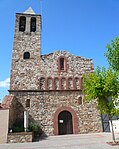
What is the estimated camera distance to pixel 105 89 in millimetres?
11141

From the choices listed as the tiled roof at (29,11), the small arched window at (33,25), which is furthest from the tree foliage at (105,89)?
the tiled roof at (29,11)

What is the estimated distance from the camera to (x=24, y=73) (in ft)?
59.2

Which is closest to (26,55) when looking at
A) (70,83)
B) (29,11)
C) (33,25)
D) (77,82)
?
(33,25)

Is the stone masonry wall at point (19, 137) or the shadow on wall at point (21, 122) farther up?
the shadow on wall at point (21, 122)

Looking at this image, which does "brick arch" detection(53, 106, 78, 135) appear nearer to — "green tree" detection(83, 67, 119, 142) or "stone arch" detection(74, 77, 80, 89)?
"stone arch" detection(74, 77, 80, 89)

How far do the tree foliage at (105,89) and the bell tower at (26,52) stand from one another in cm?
798

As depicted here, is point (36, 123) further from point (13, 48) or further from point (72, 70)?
point (13, 48)

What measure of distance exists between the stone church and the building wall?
2.24 m

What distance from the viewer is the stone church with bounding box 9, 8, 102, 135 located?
16484 millimetres

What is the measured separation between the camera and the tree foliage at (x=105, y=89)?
11.2 metres

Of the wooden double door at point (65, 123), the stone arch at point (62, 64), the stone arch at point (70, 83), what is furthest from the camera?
the stone arch at point (62, 64)

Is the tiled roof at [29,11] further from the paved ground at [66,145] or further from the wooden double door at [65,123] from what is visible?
the paved ground at [66,145]

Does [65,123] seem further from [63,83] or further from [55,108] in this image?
[63,83]

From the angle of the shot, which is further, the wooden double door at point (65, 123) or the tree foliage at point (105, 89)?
the wooden double door at point (65, 123)
